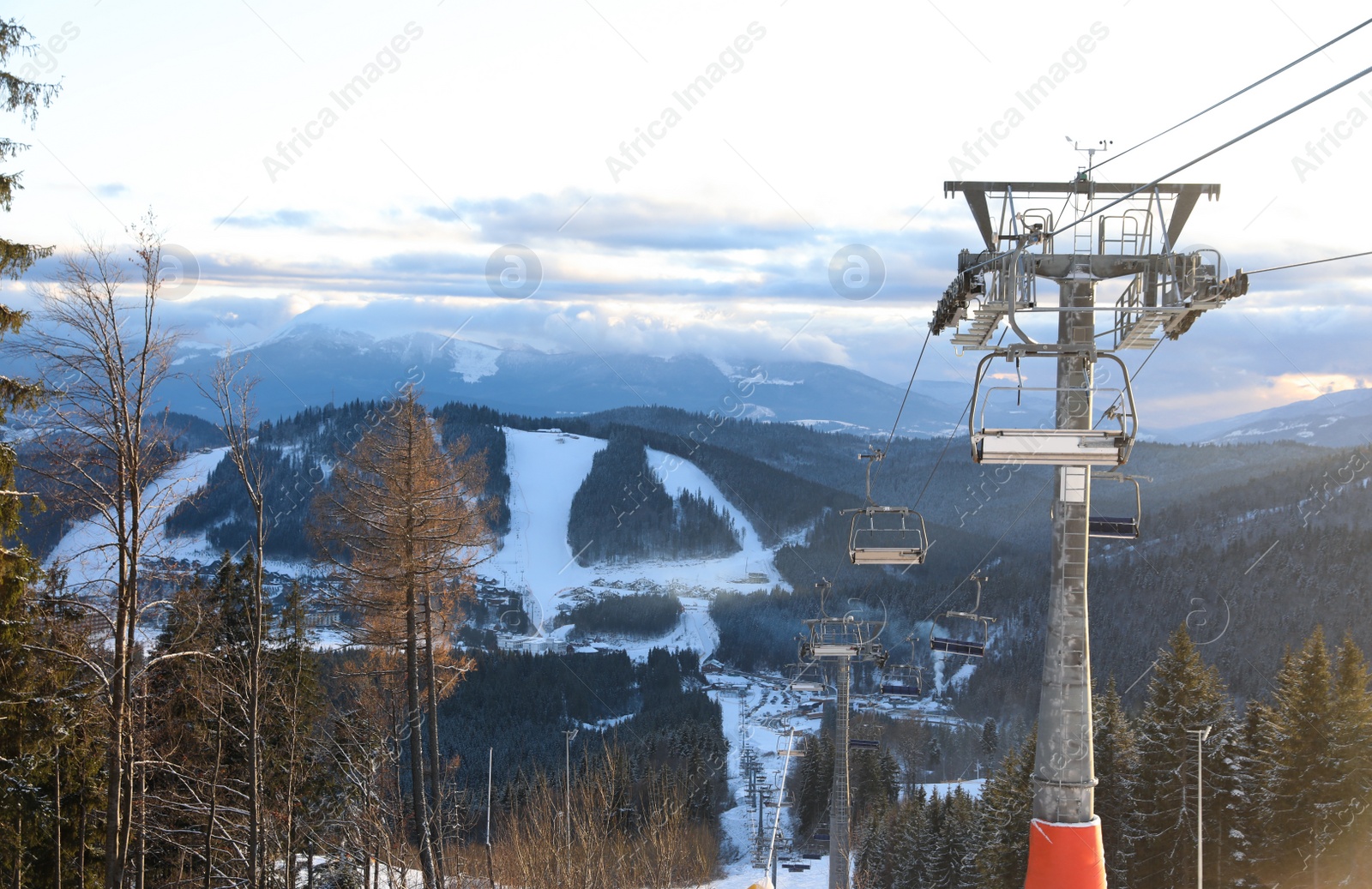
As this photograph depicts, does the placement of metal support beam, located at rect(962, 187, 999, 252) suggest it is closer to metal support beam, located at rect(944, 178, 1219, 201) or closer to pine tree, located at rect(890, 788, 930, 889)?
metal support beam, located at rect(944, 178, 1219, 201)

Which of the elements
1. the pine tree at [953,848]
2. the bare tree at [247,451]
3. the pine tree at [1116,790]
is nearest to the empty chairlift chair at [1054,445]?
the bare tree at [247,451]

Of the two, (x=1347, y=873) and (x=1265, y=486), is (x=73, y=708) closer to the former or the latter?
(x=1347, y=873)

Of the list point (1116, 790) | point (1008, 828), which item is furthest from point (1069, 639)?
point (1008, 828)

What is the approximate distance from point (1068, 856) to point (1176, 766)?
77.7 feet

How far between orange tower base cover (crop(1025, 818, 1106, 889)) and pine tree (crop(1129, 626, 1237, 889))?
22372 millimetres

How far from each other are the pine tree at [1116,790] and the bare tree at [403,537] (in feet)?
65.5

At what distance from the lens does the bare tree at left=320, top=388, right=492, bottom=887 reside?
2130 centimetres

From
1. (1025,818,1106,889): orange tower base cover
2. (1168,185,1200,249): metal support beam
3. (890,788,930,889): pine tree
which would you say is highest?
(1168,185,1200,249): metal support beam

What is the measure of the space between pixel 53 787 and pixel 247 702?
10.4 meters

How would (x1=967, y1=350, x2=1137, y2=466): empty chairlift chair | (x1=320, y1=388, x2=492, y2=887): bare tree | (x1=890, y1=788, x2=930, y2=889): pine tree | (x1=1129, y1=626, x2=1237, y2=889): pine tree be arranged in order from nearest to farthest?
(x1=967, y1=350, x2=1137, y2=466): empty chairlift chair, (x1=320, y1=388, x2=492, y2=887): bare tree, (x1=1129, y1=626, x2=1237, y2=889): pine tree, (x1=890, y1=788, x2=930, y2=889): pine tree

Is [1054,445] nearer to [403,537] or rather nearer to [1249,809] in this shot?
[403,537]

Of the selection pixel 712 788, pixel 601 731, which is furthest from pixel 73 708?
pixel 601 731

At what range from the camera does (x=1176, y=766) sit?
3028cm

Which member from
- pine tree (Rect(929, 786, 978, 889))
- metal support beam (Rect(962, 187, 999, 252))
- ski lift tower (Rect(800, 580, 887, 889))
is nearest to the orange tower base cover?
metal support beam (Rect(962, 187, 999, 252))
